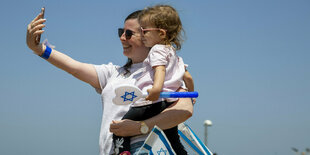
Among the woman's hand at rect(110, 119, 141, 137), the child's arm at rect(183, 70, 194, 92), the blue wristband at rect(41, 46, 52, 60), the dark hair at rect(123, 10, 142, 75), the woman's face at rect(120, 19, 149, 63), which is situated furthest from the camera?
the dark hair at rect(123, 10, 142, 75)

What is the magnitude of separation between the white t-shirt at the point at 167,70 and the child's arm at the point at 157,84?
9 cm

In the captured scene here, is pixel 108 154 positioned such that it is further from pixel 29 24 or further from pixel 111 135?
pixel 29 24

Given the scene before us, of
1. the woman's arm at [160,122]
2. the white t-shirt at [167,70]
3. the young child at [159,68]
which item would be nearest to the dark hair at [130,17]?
the young child at [159,68]

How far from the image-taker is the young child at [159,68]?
3338mm

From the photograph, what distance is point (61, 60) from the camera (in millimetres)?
3645

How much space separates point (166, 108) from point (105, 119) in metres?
0.58

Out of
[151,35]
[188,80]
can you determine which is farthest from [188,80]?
[151,35]

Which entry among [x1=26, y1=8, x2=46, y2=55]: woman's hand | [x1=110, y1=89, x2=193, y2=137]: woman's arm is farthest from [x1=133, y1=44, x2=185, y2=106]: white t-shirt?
[x1=26, y1=8, x2=46, y2=55]: woman's hand

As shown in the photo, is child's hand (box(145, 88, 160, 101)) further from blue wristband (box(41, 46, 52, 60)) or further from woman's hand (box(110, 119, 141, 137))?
blue wristband (box(41, 46, 52, 60))

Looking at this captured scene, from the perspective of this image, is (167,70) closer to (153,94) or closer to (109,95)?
(153,94)

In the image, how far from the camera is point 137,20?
3947mm

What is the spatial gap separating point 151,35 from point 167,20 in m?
0.20

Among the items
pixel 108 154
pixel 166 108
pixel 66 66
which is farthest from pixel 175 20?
pixel 108 154

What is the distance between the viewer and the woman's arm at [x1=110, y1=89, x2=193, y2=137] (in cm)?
334
